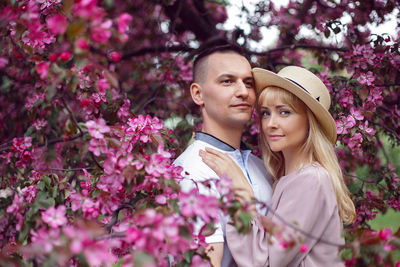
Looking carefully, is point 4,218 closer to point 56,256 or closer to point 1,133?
point 1,133

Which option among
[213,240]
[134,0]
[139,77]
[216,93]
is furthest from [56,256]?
[134,0]

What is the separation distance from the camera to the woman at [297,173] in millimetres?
2223

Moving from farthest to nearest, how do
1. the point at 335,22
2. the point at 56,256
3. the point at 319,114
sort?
the point at 335,22 < the point at 319,114 < the point at 56,256

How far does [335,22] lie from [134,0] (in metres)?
2.93

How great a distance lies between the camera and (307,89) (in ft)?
8.40

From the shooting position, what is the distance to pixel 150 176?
5.90 ft

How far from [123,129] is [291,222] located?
3.41 feet

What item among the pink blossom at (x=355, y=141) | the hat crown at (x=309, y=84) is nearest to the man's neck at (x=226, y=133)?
the hat crown at (x=309, y=84)

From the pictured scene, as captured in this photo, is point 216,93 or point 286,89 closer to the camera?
point 286,89

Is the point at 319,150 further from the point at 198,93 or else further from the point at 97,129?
the point at 97,129

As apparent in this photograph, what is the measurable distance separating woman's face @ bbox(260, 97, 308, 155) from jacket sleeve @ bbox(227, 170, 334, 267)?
0.32 metres

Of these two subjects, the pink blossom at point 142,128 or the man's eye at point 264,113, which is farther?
the man's eye at point 264,113

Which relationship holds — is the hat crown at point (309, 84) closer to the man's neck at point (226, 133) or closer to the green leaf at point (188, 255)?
the man's neck at point (226, 133)

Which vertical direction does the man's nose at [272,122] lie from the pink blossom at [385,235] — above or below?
below
